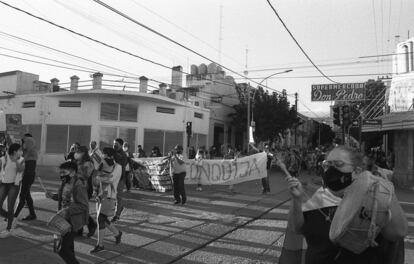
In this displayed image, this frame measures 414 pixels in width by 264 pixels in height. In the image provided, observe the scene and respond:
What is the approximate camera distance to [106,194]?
6734 millimetres

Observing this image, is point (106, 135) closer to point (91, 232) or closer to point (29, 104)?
point (29, 104)

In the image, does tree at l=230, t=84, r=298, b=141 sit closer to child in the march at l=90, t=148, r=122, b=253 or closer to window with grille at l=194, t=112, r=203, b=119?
window with grille at l=194, t=112, r=203, b=119

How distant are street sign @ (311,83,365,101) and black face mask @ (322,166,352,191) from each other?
2922 cm

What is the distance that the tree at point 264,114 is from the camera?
1636 inches

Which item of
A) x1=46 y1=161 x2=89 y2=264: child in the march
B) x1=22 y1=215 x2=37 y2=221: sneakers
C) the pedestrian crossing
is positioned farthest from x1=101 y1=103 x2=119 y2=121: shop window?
x1=46 y1=161 x2=89 y2=264: child in the march

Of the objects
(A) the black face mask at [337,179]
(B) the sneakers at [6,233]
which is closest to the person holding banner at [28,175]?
(B) the sneakers at [6,233]

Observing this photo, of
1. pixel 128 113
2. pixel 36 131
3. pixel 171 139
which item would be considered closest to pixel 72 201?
pixel 128 113

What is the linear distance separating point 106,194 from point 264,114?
35.8m

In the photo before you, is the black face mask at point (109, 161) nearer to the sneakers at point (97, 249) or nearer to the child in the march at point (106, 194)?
the child in the march at point (106, 194)

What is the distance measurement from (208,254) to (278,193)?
8739 millimetres

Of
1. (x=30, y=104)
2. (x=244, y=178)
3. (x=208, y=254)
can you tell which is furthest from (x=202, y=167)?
(x=30, y=104)

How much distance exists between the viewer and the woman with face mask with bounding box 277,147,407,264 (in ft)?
8.56

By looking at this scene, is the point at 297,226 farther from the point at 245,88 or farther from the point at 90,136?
the point at 245,88

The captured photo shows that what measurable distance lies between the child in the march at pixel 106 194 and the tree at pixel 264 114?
3430cm
